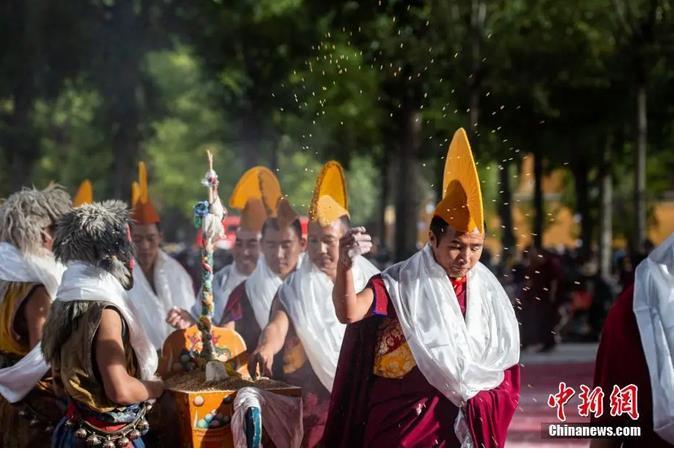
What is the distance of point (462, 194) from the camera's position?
5.68m

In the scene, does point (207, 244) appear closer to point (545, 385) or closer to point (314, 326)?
point (314, 326)

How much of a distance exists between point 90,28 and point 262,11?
3.76 metres

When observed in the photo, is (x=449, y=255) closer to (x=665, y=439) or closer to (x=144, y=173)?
(x=665, y=439)

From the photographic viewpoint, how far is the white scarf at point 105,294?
5.41 metres

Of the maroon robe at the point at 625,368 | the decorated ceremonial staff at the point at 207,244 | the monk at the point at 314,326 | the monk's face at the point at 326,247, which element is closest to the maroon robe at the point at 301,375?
the monk at the point at 314,326

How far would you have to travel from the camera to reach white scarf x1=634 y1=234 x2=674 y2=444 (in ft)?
16.6

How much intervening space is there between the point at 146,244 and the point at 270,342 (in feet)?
9.16

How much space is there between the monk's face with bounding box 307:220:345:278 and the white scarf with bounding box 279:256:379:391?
0.12m

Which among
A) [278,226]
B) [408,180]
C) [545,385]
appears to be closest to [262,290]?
[278,226]

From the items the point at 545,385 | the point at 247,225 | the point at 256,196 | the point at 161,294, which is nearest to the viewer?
the point at 256,196

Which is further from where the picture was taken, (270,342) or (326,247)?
(326,247)

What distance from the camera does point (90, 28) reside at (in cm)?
2383

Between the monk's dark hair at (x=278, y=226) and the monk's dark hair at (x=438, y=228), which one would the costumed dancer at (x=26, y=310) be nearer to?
the monk's dark hair at (x=278, y=226)

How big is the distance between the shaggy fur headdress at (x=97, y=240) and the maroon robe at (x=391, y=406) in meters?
1.00
